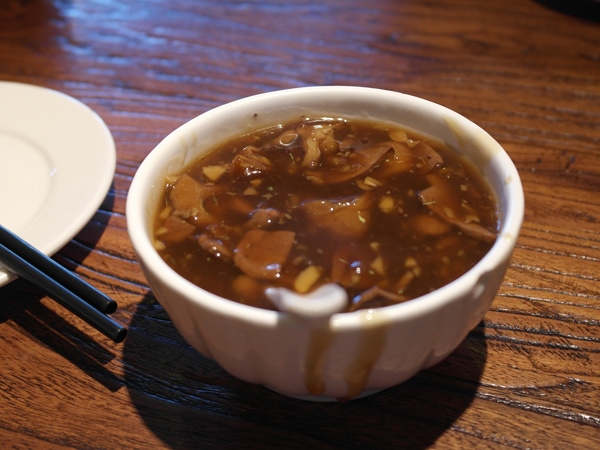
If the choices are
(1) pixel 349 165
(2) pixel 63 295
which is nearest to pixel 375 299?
(1) pixel 349 165

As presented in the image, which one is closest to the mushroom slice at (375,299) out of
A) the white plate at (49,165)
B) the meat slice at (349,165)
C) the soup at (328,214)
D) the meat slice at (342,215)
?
the soup at (328,214)

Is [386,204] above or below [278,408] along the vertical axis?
above

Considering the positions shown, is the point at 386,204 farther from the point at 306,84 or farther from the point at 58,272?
the point at 306,84

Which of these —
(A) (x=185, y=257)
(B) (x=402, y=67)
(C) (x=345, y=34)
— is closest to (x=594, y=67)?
(B) (x=402, y=67)

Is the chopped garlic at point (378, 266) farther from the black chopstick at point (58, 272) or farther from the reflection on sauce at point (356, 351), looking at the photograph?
the black chopstick at point (58, 272)

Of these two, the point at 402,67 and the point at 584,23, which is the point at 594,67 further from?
the point at 402,67

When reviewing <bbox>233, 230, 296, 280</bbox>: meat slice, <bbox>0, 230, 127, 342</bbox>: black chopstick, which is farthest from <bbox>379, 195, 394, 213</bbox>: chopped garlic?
<bbox>0, 230, 127, 342</bbox>: black chopstick
